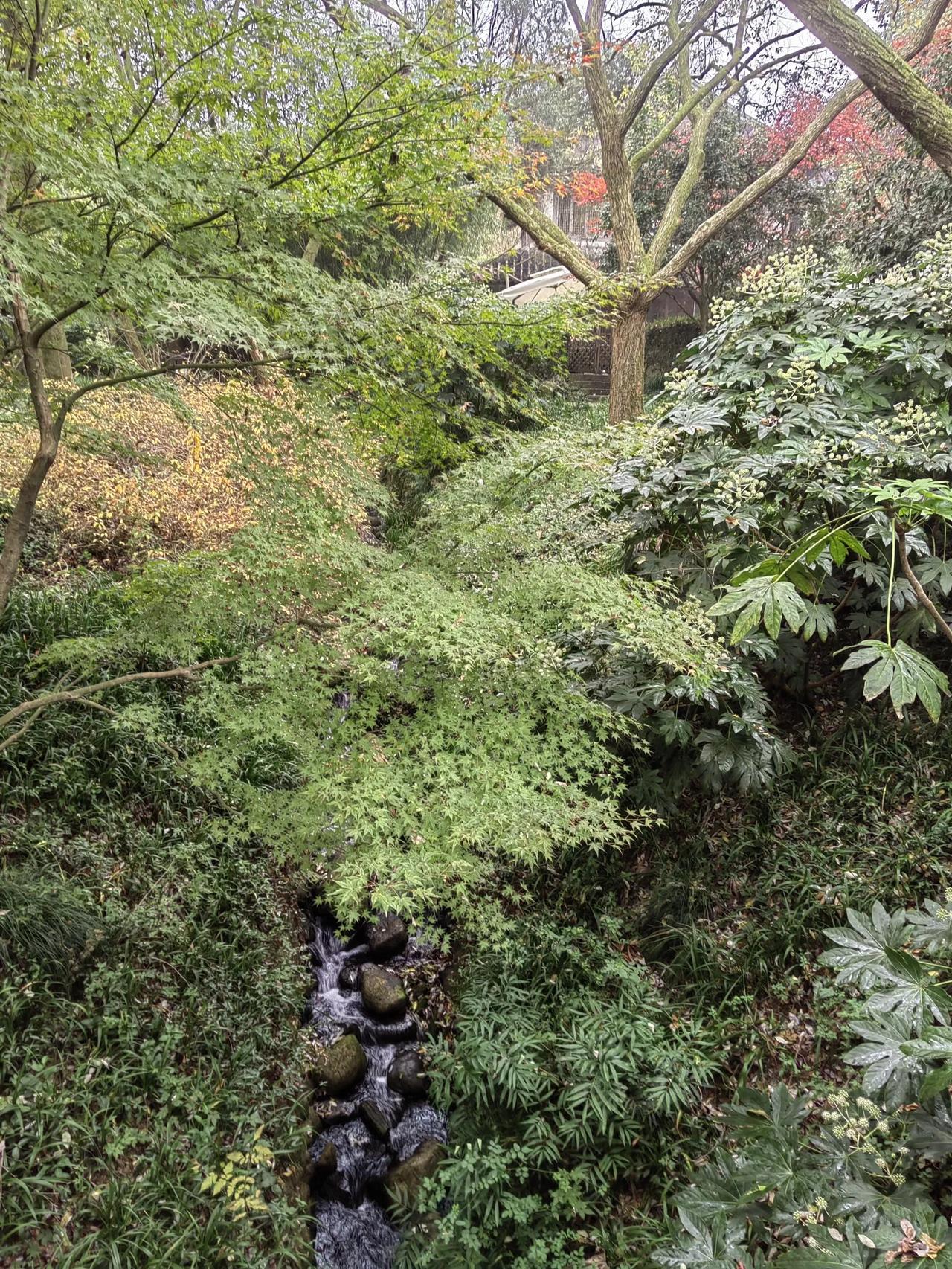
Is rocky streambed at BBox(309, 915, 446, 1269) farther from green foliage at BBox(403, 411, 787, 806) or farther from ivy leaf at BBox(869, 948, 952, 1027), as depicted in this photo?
ivy leaf at BBox(869, 948, 952, 1027)

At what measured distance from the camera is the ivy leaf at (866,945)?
1.97 m

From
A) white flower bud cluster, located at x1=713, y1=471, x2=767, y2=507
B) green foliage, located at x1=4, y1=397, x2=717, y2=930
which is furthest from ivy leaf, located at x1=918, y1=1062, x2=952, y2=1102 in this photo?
white flower bud cluster, located at x1=713, y1=471, x2=767, y2=507

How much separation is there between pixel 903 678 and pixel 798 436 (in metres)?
2.34

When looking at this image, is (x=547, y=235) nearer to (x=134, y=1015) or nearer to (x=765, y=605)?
(x=765, y=605)

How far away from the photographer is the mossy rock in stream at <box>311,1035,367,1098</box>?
156 inches

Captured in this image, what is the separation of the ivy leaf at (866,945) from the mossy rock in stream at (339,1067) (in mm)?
3133

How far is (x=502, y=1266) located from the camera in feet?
9.84

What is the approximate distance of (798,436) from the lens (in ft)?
11.1

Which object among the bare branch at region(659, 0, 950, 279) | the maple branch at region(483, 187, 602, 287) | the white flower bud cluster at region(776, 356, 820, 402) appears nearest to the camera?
the white flower bud cluster at region(776, 356, 820, 402)

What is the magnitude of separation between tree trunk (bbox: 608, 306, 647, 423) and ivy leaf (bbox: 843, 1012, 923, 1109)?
6999mm

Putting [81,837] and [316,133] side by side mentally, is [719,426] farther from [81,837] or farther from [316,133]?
[81,837]

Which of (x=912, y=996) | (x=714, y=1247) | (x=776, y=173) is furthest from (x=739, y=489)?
(x=776, y=173)

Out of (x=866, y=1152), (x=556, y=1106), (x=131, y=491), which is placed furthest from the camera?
(x=131, y=491)

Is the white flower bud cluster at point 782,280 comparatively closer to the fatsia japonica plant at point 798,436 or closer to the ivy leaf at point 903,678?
the fatsia japonica plant at point 798,436
